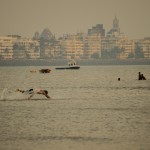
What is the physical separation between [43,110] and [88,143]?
58.2 feet

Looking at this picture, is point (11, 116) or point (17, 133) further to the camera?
point (11, 116)

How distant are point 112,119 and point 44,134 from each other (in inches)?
330

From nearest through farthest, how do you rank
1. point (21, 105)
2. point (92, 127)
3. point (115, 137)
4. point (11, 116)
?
point (115, 137) < point (92, 127) < point (11, 116) < point (21, 105)

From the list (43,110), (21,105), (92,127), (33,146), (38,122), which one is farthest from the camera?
(21,105)

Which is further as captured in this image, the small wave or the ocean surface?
the small wave

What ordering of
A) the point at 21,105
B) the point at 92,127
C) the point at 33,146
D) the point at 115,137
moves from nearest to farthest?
the point at 33,146 < the point at 115,137 < the point at 92,127 < the point at 21,105

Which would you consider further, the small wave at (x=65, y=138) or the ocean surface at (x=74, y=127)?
the small wave at (x=65, y=138)

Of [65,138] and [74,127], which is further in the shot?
[74,127]

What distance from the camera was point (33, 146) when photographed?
3275 cm

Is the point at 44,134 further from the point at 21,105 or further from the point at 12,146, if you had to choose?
the point at 21,105

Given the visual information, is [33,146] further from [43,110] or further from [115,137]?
[43,110]

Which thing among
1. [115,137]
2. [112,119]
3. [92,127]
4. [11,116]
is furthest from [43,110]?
[115,137]

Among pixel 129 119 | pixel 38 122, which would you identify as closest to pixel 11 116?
pixel 38 122

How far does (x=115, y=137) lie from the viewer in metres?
35.1
